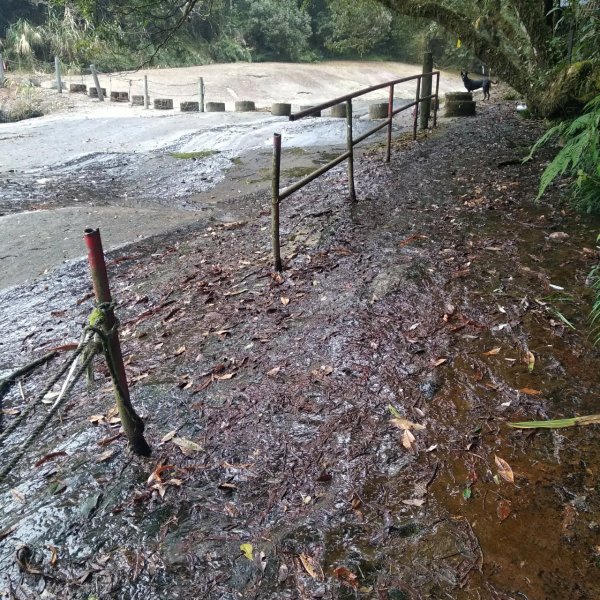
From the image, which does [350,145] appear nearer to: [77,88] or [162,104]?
[162,104]

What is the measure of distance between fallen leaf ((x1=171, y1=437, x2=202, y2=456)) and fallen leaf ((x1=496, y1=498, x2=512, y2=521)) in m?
1.31

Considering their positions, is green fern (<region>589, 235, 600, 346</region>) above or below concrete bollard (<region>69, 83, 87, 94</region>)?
below

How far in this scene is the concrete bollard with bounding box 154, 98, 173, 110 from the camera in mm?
16469

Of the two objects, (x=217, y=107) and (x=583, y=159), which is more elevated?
(x=583, y=159)

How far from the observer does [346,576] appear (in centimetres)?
175

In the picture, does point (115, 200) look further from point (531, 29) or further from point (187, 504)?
point (187, 504)

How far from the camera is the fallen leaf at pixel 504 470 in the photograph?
2047 millimetres

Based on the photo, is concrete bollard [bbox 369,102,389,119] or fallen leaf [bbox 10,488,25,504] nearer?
fallen leaf [bbox 10,488,25,504]

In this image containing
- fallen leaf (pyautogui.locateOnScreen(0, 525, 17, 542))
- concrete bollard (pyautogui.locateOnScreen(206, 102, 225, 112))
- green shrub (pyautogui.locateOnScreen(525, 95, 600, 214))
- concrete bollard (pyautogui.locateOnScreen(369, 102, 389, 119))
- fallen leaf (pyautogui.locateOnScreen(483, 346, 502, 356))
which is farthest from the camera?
concrete bollard (pyautogui.locateOnScreen(206, 102, 225, 112))

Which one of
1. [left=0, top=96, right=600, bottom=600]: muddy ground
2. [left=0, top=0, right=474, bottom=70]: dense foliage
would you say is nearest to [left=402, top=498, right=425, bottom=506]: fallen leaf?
[left=0, top=96, right=600, bottom=600]: muddy ground

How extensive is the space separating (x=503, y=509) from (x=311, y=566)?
2.45 ft

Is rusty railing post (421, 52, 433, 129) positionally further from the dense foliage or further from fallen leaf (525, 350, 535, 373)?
the dense foliage

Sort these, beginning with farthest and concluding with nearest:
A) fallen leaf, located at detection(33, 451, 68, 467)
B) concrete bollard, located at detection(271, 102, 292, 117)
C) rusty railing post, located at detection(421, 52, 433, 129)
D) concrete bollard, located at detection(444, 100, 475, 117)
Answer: concrete bollard, located at detection(271, 102, 292, 117) → concrete bollard, located at detection(444, 100, 475, 117) → rusty railing post, located at detection(421, 52, 433, 129) → fallen leaf, located at detection(33, 451, 68, 467)

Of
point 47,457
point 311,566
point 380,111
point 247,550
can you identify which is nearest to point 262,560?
point 247,550
